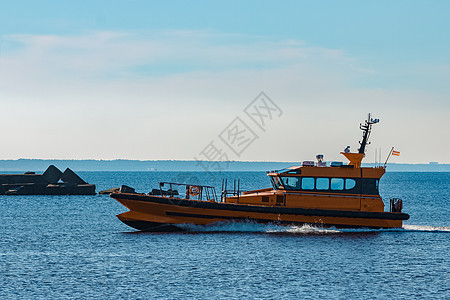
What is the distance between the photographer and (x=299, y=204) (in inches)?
1304

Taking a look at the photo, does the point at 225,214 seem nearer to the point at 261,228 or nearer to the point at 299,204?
the point at 261,228

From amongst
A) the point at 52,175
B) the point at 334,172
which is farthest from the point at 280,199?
the point at 52,175

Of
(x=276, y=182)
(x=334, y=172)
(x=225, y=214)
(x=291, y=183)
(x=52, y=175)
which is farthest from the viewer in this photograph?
(x=52, y=175)

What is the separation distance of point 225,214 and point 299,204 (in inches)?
151

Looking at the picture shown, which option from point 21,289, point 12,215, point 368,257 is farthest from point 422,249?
point 12,215

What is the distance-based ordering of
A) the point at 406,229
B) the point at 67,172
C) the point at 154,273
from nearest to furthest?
the point at 154,273 → the point at 406,229 → the point at 67,172

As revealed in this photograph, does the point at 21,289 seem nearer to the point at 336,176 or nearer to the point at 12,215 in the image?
the point at 336,176

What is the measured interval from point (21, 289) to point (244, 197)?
1399 cm

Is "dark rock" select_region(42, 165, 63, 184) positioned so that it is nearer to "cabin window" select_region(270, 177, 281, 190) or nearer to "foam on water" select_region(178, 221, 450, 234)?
"foam on water" select_region(178, 221, 450, 234)

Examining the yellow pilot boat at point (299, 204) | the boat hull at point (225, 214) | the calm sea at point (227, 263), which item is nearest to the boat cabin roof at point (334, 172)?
the yellow pilot boat at point (299, 204)

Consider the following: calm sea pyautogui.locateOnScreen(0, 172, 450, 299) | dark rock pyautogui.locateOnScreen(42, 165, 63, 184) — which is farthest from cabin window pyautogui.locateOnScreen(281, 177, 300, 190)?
dark rock pyautogui.locateOnScreen(42, 165, 63, 184)

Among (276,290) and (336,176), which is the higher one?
(336,176)

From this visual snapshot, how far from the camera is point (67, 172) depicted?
8188cm

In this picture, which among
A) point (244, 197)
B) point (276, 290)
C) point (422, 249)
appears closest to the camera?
point (276, 290)
